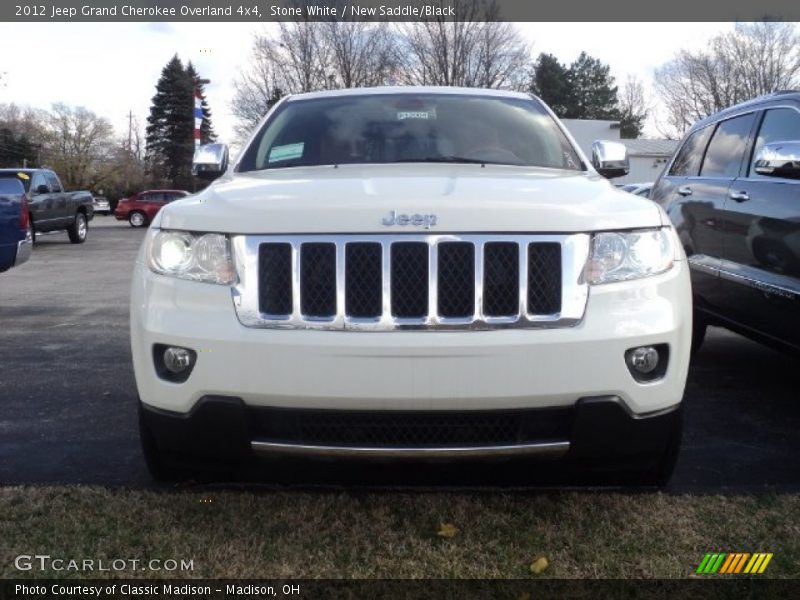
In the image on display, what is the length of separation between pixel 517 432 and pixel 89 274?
11849 mm

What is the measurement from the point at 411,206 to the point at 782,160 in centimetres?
223

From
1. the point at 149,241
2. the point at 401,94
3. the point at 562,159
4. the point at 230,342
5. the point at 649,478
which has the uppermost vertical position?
the point at 401,94

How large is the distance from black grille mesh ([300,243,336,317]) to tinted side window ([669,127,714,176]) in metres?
3.83

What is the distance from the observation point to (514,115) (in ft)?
14.1

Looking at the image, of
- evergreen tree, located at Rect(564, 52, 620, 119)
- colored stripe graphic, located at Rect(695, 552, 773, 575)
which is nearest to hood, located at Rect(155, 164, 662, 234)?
colored stripe graphic, located at Rect(695, 552, 773, 575)

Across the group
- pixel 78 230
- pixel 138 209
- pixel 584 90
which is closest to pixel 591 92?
pixel 584 90

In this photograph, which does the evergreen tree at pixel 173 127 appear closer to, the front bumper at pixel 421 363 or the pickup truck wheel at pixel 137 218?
the pickup truck wheel at pixel 137 218

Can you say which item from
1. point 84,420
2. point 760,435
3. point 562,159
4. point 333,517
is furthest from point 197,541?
point 760,435

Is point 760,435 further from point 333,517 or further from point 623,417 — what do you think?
point 333,517

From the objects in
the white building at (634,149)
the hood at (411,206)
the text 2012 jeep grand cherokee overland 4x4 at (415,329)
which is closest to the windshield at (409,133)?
the hood at (411,206)

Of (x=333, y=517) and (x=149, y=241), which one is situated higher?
(x=149, y=241)

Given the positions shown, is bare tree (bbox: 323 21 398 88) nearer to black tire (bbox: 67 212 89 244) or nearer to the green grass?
black tire (bbox: 67 212 89 244)

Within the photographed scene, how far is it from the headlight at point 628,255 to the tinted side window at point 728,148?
97.3 inches

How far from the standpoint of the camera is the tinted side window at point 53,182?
65.6 ft
